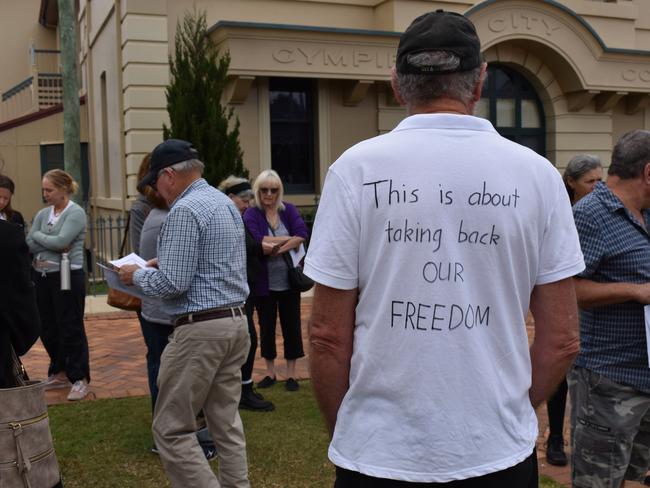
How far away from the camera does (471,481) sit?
1.83m

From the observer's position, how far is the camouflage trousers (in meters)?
3.13

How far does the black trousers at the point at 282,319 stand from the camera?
6449 millimetres

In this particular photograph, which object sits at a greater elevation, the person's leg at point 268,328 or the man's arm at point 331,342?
the man's arm at point 331,342

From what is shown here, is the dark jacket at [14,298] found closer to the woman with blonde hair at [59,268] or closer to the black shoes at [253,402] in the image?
the black shoes at [253,402]

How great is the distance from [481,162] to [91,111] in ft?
63.8

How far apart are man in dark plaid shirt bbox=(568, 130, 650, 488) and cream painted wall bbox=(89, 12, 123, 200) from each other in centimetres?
1229

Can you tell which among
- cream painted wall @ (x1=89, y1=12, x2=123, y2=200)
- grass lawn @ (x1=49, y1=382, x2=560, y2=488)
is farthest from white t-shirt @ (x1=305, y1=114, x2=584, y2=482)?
cream painted wall @ (x1=89, y1=12, x2=123, y2=200)

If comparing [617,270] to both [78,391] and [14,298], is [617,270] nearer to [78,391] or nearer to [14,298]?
[14,298]

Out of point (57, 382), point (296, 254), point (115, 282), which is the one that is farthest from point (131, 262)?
point (57, 382)

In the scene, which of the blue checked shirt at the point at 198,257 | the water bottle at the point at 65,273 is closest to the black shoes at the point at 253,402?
the water bottle at the point at 65,273

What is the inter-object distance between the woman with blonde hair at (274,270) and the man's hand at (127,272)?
7.70ft

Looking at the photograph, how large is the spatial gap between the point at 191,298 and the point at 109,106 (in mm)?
14224

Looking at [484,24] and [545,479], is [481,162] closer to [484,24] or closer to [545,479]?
[545,479]

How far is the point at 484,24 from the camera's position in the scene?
1407cm
